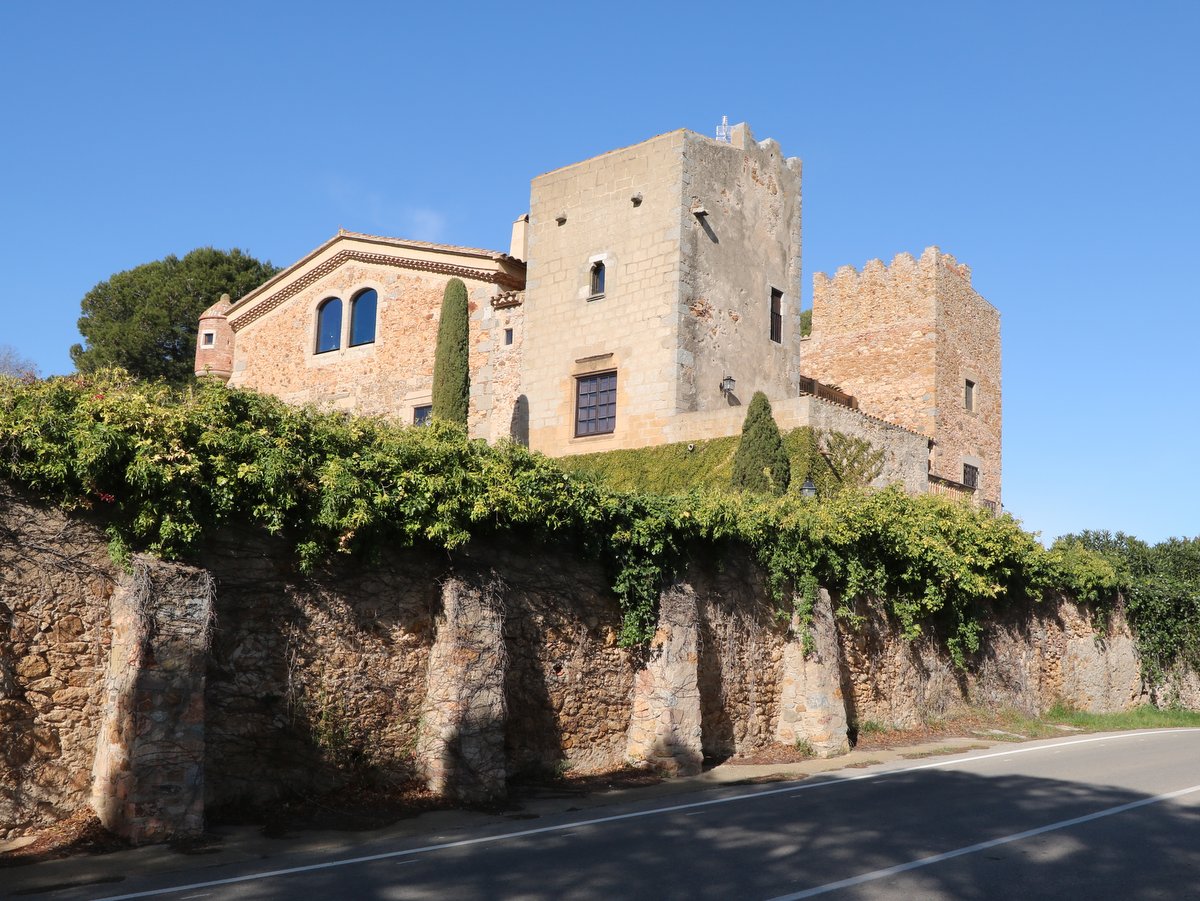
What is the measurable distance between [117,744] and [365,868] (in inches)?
104

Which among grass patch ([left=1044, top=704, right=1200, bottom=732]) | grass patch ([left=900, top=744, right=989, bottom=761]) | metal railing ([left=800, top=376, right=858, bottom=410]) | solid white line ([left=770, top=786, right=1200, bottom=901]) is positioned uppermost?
metal railing ([left=800, top=376, right=858, bottom=410])

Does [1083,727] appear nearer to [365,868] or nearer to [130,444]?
[365,868]

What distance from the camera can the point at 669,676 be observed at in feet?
47.6

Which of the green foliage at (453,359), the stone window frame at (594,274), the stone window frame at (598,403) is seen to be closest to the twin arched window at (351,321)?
the green foliage at (453,359)

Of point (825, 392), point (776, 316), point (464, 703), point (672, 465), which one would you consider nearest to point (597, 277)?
point (776, 316)

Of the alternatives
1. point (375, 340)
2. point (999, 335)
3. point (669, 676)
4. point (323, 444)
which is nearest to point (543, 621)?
point (669, 676)

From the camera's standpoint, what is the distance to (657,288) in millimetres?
26672

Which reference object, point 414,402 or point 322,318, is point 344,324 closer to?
point 322,318

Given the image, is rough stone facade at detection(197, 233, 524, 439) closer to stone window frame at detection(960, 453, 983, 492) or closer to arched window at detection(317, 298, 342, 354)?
arched window at detection(317, 298, 342, 354)

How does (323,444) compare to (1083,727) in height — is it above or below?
above

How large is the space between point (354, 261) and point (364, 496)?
24.2m

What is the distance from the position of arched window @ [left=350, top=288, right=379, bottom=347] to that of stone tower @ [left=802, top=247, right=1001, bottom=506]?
18.2 metres

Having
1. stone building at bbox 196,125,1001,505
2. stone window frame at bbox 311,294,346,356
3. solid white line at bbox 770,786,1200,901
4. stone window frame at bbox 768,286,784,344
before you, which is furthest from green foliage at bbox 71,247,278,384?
solid white line at bbox 770,786,1200,901

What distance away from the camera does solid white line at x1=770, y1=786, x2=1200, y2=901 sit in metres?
7.49
